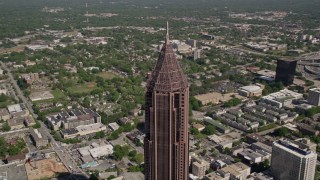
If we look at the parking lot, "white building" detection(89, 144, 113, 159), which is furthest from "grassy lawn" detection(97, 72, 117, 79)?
the parking lot

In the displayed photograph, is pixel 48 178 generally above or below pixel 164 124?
below

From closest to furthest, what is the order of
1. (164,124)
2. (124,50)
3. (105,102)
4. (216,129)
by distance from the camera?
(164,124), (216,129), (105,102), (124,50)

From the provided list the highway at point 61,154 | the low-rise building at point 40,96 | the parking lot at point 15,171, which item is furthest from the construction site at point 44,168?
the low-rise building at point 40,96

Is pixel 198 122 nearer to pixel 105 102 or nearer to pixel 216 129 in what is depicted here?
pixel 216 129

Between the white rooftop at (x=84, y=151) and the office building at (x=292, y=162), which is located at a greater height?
the office building at (x=292, y=162)

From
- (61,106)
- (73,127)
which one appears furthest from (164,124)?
(61,106)

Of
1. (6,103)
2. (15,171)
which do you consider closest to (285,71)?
(6,103)

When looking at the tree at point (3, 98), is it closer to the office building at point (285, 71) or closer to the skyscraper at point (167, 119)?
the skyscraper at point (167, 119)
